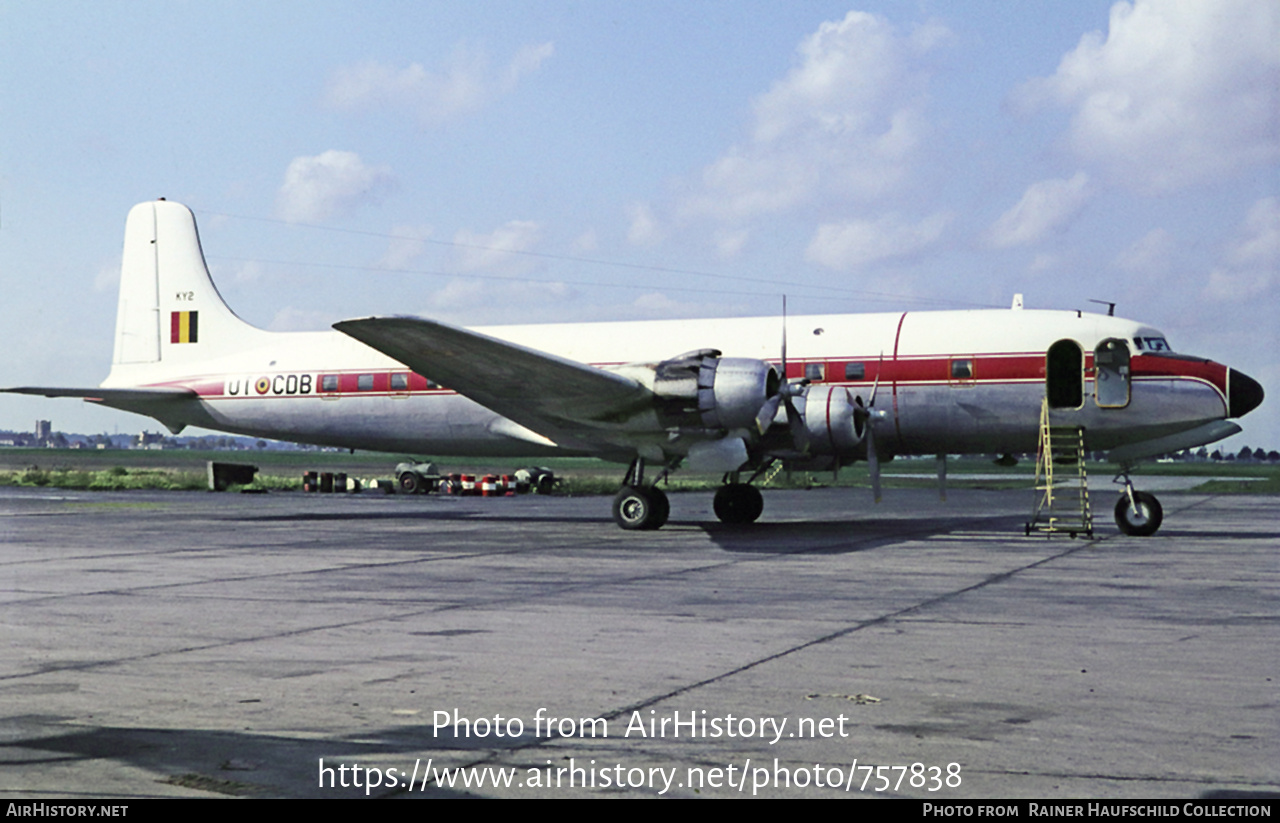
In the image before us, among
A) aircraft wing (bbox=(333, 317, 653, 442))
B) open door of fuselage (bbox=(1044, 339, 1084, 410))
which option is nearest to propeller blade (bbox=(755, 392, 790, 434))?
aircraft wing (bbox=(333, 317, 653, 442))

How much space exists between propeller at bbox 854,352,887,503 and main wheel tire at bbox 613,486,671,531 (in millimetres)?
3910

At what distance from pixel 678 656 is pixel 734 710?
1.88 m

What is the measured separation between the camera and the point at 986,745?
5.79m

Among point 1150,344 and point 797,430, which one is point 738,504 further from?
point 1150,344

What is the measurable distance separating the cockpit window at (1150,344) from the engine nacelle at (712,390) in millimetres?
6715

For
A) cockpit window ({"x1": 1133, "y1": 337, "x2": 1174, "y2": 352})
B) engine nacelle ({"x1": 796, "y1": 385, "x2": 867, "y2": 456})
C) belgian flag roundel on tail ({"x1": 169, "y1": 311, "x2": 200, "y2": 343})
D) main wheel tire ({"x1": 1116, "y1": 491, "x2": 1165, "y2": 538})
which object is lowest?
main wheel tire ({"x1": 1116, "y1": 491, "x2": 1165, "y2": 538})

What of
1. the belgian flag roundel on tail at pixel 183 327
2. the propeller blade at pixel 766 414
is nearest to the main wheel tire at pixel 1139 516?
the propeller blade at pixel 766 414

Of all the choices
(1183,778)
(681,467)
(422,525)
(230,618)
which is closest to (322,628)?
(230,618)

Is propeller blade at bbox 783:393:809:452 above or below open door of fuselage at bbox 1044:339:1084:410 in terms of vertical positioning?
below

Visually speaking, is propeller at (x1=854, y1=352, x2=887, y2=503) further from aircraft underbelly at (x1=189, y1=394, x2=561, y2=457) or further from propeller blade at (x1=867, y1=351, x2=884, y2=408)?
aircraft underbelly at (x1=189, y1=394, x2=561, y2=457)

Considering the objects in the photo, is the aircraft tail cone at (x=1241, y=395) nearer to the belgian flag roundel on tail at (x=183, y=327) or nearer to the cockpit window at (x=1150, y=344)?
the cockpit window at (x=1150, y=344)

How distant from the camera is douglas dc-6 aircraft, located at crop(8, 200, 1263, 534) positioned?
65.9 ft

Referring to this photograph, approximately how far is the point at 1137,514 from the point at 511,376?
1147cm

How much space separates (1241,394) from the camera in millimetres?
20547
